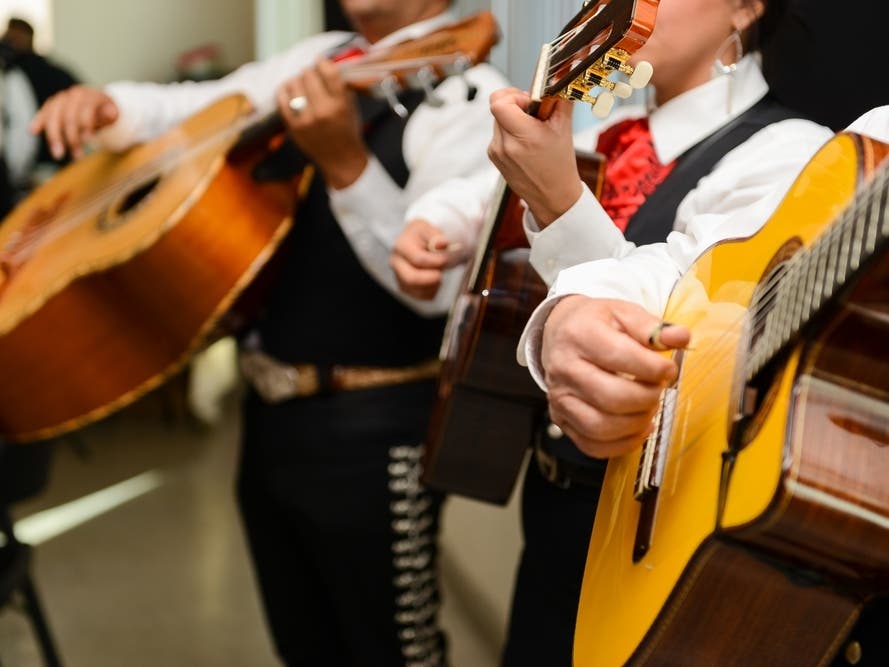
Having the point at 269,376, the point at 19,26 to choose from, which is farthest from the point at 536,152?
the point at 19,26

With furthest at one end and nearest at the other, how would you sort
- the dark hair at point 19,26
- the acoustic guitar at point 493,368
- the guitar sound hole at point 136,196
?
the dark hair at point 19,26 < the guitar sound hole at point 136,196 < the acoustic guitar at point 493,368

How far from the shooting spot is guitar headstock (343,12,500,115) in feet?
3.70

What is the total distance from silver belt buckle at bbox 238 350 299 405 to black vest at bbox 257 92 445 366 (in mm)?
23

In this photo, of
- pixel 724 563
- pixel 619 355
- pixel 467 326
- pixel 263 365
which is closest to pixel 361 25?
pixel 263 365

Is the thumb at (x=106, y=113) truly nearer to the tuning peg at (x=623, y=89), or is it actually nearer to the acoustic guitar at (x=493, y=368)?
the acoustic guitar at (x=493, y=368)

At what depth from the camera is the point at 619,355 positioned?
1.94 feet

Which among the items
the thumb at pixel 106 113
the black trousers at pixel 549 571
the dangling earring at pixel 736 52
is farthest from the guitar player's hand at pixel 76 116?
the dangling earring at pixel 736 52

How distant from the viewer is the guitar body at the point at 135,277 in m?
1.27

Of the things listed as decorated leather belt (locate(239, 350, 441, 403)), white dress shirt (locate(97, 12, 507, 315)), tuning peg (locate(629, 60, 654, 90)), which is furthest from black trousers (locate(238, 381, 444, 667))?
tuning peg (locate(629, 60, 654, 90))

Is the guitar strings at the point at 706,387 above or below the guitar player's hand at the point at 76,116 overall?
above

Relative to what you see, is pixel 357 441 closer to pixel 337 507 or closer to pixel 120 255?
pixel 337 507

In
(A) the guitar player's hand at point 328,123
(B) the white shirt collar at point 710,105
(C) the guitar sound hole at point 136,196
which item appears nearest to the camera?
(B) the white shirt collar at point 710,105

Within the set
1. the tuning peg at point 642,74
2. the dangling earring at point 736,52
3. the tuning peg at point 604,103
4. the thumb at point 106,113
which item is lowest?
the thumb at point 106,113

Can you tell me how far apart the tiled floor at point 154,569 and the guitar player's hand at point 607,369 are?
155 cm
